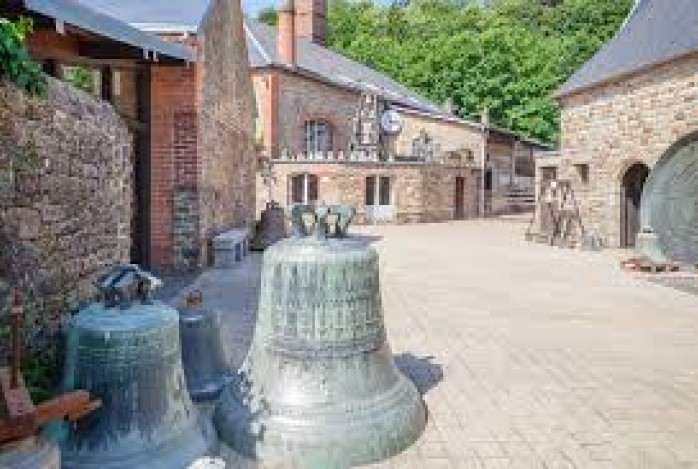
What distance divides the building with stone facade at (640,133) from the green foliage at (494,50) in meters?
19.4

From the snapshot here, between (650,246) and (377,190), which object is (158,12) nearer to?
(650,246)

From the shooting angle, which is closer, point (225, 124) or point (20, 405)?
point (20, 405)

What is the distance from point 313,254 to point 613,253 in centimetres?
1379

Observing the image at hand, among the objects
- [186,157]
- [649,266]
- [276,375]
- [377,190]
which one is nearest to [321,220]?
[276,375]

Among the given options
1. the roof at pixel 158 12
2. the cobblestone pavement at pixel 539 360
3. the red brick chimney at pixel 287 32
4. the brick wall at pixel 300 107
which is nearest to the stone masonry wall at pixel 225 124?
the roof at pixel 158 12

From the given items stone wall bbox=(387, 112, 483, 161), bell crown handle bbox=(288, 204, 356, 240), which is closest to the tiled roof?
stone wall bbox=(387, 112, 483, 161)

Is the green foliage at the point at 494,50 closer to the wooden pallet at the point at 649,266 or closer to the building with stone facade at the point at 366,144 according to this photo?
the building with stone facade at the point at 366,144

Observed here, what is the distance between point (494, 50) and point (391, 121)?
11.1 metres

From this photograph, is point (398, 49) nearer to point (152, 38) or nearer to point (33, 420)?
point (152, 38)

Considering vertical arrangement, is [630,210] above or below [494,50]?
below

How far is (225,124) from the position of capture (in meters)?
13.5

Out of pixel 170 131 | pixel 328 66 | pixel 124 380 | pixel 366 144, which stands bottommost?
pixel 124 380

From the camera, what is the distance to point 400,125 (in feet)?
111

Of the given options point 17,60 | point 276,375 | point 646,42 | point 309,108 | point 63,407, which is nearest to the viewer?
point 63,407
